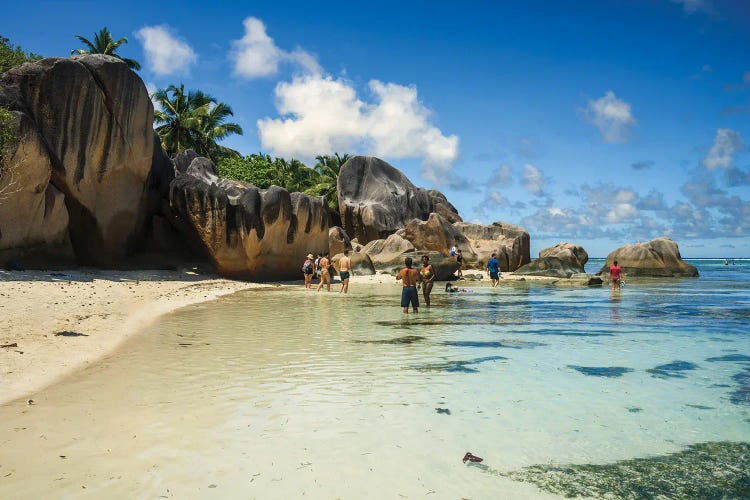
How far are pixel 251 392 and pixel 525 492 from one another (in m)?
3.46

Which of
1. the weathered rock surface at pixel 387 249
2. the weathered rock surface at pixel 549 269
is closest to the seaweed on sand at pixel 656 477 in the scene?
the weathered rock surface at pixel 387 249

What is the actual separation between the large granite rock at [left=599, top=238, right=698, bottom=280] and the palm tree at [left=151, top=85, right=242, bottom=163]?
2861 centimetres

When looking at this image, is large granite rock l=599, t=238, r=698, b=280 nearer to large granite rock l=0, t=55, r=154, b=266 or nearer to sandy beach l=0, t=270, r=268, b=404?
sandy beach l=0, t=270, r=268, b=404

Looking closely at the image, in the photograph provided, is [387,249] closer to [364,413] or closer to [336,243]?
[336,243]

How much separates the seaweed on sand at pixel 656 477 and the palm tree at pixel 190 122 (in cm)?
3734

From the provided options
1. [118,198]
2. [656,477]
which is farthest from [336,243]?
[656,477]

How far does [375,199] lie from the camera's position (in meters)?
44.6

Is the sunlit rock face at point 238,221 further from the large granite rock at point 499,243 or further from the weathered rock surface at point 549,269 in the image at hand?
the large granite rock at point 499,243

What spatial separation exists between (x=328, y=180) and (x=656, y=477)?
47.0 meters

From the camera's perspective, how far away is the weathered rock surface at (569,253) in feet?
135

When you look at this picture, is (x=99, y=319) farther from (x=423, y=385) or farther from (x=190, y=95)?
(x=190, y=95)

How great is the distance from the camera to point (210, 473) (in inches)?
161

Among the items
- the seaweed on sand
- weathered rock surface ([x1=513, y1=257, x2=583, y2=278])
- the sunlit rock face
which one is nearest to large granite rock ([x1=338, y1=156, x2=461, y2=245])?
weathered rock surface ([x1=513, y1=257, x2=583, y2=278])

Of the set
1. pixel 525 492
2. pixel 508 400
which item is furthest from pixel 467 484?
pixel 508 400
